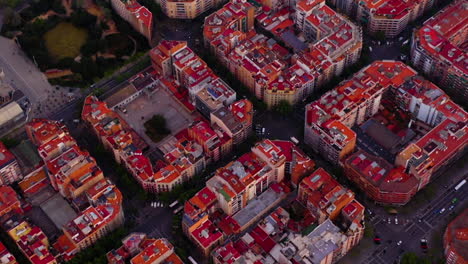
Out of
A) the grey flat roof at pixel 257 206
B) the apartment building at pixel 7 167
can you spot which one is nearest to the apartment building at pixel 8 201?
the apartment building at pixel 7 167

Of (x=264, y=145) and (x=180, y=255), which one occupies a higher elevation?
(x=264, y=145)

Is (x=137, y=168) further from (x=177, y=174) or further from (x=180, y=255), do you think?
(x=180, y=255)

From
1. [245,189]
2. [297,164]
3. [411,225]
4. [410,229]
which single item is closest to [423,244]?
[410,229]

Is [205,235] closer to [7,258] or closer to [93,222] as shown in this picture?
[93,222]

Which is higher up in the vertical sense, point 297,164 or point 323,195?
point 297,164

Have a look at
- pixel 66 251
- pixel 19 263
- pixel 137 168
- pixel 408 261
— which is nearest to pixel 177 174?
pixel 137 168

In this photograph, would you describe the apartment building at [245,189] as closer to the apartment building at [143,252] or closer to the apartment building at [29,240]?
the apartment building at [143,252]
